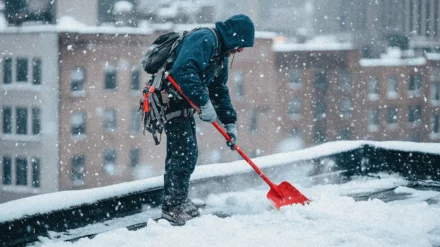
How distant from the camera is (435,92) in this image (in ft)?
222

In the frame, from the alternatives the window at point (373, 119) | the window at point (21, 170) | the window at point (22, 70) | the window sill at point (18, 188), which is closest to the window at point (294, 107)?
the window at point (373, 119)

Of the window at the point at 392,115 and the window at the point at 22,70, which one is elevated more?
the window at the point at 22,70

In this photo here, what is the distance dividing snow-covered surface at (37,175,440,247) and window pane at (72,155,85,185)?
43542 mm

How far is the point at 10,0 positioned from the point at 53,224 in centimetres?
5513

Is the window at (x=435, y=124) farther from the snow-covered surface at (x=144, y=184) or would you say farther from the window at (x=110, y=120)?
the snow-covered surface at (x=144, y=184)

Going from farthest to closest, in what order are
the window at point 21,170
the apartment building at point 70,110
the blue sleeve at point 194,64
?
the window at point 21,170
the apartment building at point 70,110
the blue sleeve at point 194,64

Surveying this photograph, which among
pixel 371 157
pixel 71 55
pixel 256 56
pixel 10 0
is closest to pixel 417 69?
pixel 256 56

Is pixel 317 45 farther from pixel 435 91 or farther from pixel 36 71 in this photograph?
pixel 36 71

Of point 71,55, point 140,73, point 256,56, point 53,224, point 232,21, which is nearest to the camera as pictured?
point 53,224

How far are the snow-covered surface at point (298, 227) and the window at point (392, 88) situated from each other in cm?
6006

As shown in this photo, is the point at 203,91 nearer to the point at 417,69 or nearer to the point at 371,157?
the point at 371,157

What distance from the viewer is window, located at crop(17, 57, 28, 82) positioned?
4525 centimetres

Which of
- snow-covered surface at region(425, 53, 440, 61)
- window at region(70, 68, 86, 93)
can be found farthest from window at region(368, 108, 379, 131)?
window at region(70, 68, 86, 93)

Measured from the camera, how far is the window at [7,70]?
1781 inches
